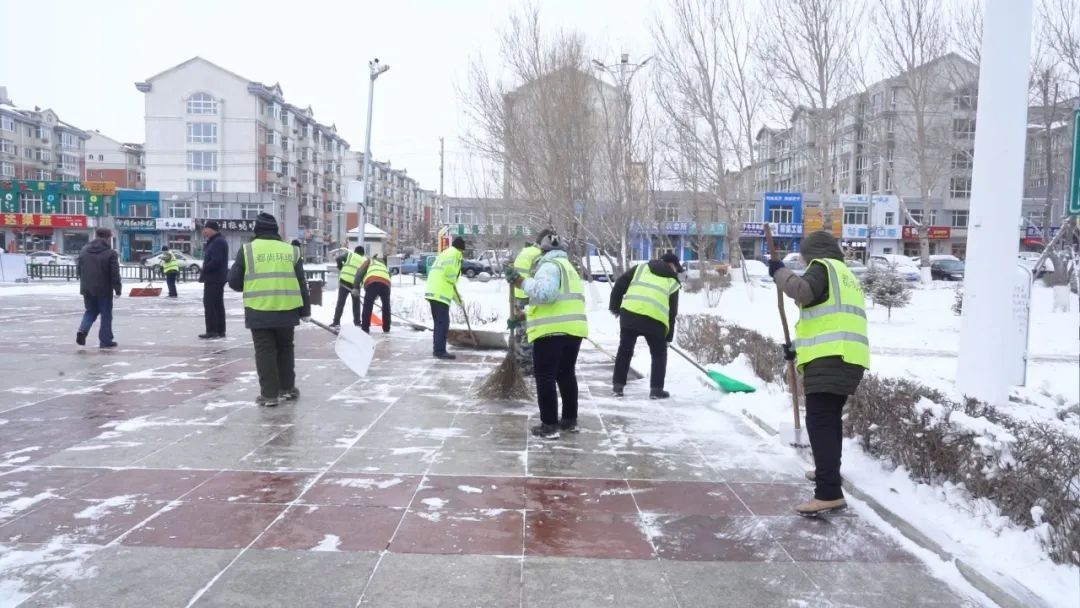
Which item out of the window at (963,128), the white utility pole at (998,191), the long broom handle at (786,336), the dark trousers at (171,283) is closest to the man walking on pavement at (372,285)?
the long broom handle at (786,336)

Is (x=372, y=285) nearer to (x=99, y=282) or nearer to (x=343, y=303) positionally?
(x=343, y=303)

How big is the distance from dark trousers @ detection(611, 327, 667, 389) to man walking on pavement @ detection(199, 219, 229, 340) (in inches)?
261

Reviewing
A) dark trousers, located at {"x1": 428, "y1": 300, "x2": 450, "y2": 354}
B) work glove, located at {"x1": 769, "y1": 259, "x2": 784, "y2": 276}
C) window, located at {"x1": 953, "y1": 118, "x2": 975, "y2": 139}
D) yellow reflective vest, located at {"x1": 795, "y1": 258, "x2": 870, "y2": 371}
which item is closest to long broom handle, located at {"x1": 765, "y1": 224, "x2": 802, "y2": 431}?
work glove, located at {"x1": 769, "y1": 259, "x2": 784, "y2": 276}

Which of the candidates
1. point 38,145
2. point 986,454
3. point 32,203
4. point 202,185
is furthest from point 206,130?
point 986,454

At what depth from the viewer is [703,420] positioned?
22.2ft

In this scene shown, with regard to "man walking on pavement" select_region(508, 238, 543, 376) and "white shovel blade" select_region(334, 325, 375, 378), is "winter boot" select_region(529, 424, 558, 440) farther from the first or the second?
"white shovel blade" select_region(334, 325, 375, 378)

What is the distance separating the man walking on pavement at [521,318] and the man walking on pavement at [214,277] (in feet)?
17.8

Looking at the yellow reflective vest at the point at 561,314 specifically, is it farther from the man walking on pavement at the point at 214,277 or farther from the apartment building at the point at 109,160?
the apartment building at the point at 109,160

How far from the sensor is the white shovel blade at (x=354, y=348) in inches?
306

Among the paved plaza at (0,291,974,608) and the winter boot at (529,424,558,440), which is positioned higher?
the winter boot at (529,424,558,440)

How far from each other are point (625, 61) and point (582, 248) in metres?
6.16

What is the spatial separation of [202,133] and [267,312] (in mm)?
59494

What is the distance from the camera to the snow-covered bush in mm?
3672

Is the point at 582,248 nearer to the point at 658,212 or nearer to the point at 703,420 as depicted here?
the point at 658,212
